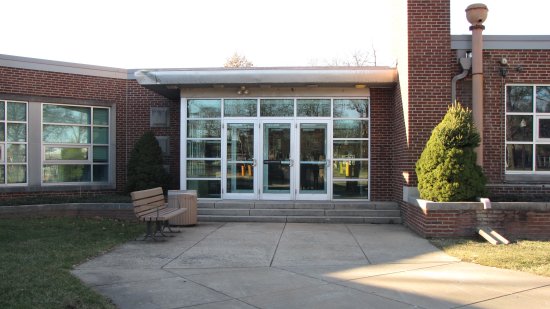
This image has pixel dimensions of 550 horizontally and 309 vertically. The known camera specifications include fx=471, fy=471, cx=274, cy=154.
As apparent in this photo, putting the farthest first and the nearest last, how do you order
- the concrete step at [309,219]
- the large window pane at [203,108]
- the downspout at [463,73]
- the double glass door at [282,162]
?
1. the large window pane at [203,108]
2. the double glass door at [282,162]
3. the concrete step at [309,219]
4. the downspout at [463,73]

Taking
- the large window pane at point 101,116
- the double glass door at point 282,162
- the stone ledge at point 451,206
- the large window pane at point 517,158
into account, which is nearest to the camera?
the stone ledge at point 451,206

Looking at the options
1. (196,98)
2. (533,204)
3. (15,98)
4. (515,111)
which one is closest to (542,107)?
(515,111)

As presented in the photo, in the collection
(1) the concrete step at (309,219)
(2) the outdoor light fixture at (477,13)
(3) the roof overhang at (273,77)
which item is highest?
(2) the outdoor light fixture at (477,13)

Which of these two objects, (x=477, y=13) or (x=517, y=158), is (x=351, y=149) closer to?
(x=517, y=158)

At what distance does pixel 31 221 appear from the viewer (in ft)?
36.3

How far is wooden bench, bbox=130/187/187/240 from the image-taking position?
9.12 metres

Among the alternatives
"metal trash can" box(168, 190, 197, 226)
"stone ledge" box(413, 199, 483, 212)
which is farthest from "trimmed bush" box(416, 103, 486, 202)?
"metal trash can" box(168, 190, 197, 226)

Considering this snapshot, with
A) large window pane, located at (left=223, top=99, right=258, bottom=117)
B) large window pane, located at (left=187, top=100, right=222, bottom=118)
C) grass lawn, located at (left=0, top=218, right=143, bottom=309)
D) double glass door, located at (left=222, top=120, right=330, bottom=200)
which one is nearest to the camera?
grass lawn, located at (left=0, top=218, right=143, bottom=309)

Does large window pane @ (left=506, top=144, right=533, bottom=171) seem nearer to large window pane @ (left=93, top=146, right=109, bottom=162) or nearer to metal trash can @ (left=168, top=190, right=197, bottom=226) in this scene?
metal trash can @ (left=168, top=190, right=197, bottom=226)

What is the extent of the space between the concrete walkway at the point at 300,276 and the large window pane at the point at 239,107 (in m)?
4.42

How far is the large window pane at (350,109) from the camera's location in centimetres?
1301

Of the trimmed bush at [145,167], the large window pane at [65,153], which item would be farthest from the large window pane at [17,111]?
the trimmed bush at [145,167]

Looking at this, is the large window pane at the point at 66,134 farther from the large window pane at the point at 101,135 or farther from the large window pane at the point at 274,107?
the large window pane at the point at 274,107

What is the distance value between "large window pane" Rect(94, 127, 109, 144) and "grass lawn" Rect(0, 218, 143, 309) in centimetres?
345
